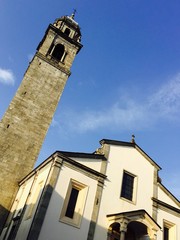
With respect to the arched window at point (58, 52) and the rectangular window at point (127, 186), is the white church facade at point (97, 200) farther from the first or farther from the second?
the arched window at point (58, 52)

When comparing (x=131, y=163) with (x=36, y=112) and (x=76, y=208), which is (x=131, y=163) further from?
(x=36, y=112)

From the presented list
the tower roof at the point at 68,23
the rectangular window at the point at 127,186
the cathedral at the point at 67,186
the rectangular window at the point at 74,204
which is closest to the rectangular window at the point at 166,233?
the cathedral at the point at 67,186

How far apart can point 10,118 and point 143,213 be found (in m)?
12.6

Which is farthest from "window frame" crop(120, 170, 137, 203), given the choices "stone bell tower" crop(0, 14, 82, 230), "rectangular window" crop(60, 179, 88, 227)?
"stone bell tower" crop(0, 14, 82, 230)

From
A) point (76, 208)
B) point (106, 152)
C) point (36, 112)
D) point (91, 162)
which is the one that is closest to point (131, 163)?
point (106, 152)

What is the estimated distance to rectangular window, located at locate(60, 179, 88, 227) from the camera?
12.9 m

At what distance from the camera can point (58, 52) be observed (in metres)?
27.1

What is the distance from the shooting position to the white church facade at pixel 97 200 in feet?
41.3

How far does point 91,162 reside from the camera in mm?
15445

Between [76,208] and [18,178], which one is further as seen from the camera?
[18,178]

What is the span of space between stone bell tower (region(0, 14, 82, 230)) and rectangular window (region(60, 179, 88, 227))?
6.35 metres

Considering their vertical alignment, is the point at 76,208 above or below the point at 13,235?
above

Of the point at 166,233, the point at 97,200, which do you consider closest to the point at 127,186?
the point at 97,200

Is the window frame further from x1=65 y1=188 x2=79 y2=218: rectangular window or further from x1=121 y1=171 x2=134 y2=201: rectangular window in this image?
x1=65 y1=188 x2=79 y2=218: rectangular window
